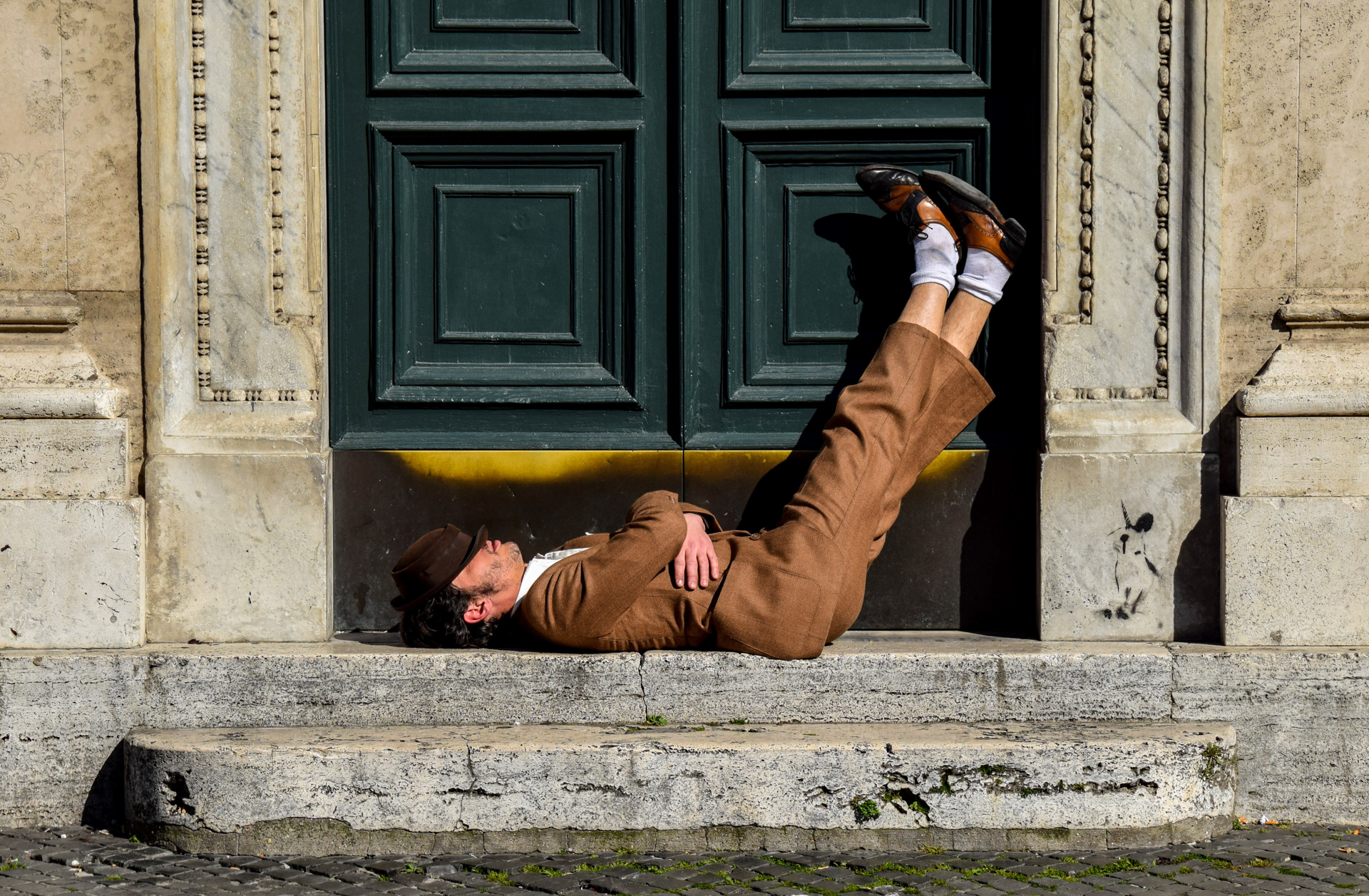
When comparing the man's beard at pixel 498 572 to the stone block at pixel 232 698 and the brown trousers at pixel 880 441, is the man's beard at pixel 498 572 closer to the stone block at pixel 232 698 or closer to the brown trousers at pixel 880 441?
the stone block at pixel 232 698

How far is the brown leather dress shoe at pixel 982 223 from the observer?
13.6 feet

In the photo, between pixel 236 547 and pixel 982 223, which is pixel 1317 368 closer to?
Result: pixel 982 223

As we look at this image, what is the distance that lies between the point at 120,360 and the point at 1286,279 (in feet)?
12.8

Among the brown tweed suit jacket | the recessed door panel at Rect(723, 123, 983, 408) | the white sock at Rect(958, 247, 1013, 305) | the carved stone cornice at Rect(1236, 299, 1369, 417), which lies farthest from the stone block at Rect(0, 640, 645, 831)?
the carved stone cornice at Rect(1236, 299, 1369, 417)

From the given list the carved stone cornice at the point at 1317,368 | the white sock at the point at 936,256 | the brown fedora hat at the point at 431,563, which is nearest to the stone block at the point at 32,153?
the brown fedora hat at the point at 431,563

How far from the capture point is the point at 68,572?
3959 mm

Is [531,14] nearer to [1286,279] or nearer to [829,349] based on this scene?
[829,349]

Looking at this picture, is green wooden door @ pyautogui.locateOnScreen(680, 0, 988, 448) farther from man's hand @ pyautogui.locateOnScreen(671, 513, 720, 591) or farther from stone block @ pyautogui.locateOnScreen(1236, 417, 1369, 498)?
stone block @ pyautogui.locateOnScreen(1236, 417, 1369, 498)

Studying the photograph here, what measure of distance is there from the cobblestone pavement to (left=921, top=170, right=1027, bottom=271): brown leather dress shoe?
1953 mm

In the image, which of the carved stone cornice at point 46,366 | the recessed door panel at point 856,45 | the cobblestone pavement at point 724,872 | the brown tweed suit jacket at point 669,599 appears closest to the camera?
the cobblestone pavement at point 724,872

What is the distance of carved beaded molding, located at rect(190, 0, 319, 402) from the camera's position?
160 inches

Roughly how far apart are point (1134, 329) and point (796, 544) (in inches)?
53.5

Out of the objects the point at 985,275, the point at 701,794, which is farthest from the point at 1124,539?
the point at 701,794

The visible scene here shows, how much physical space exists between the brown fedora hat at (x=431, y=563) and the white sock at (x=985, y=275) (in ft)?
6.13
